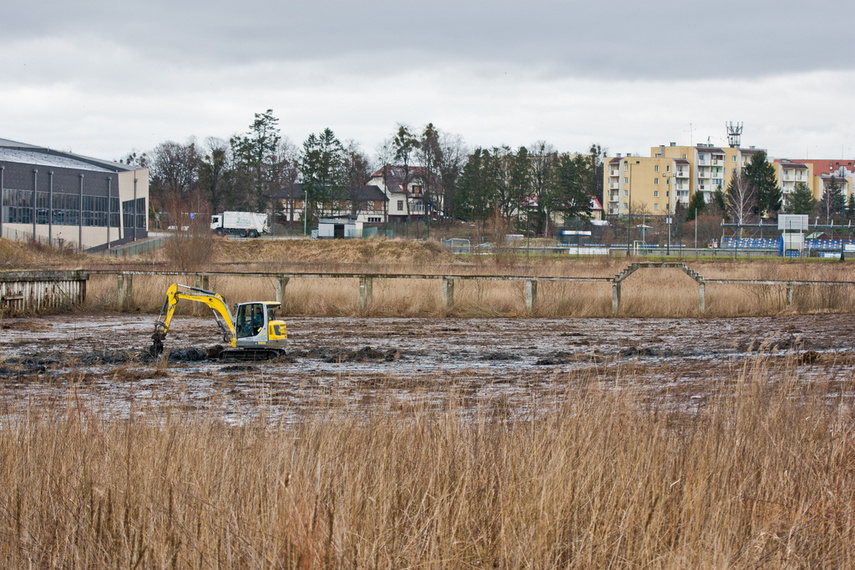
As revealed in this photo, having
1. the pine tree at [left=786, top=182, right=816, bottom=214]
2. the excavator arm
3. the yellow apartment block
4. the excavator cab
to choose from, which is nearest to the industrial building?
the excavator arm

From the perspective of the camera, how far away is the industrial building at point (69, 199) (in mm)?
61719

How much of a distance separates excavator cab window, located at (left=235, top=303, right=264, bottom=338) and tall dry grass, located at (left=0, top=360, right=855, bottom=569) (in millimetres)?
8668

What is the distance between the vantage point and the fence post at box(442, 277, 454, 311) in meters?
25.7

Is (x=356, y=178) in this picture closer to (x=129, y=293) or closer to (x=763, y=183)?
(x=763, y=183)

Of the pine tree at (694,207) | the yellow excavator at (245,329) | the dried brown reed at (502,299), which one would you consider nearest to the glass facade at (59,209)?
the dried brown reed at (502,299)

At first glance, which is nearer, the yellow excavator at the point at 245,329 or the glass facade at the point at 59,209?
the yellow excavator at the point at 245,329

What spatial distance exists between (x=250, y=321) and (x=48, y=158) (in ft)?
199

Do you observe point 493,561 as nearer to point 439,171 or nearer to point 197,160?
point 439,171

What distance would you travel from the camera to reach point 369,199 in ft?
370

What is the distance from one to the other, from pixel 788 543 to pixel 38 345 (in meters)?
16.9

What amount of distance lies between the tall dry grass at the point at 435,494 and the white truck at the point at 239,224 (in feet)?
269

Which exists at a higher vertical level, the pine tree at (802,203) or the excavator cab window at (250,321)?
the pine tree at (802,203)

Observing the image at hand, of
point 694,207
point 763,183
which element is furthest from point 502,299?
point 763,183

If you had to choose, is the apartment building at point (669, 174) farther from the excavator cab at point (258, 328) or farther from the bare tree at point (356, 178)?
the excavator cab at point (258, 328)
